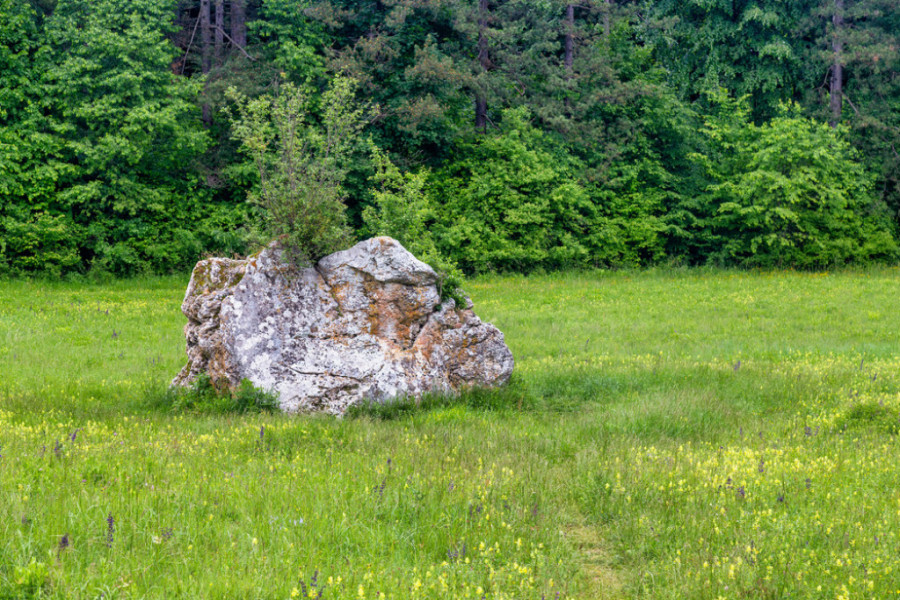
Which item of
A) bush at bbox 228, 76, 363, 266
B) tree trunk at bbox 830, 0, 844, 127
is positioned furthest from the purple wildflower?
tree trunk at bbox 830, 0, 844, 127

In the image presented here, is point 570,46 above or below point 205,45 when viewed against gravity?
above

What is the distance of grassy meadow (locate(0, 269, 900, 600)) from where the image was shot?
4.71 m

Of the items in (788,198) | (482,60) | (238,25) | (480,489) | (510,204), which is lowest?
(480,489)

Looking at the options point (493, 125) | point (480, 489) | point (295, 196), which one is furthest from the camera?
point (493, 125)

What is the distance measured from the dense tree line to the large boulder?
1647 cm

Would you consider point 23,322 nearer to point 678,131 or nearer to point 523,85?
point 523,85

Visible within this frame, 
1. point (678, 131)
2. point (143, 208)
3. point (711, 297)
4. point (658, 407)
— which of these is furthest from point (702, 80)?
point (658, 407)

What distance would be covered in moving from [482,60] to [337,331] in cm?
2770

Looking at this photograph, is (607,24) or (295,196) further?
(607,24)

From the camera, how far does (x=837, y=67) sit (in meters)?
38.8

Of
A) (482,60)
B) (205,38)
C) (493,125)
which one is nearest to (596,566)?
(482,60)

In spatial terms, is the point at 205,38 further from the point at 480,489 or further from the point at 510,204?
the point at 480,489

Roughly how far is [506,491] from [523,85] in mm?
34097

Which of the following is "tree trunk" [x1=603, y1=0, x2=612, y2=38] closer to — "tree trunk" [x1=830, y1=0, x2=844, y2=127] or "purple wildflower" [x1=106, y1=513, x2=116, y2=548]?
"tree trunk" [x1=830, y1=0, x2=844, y2=127]
